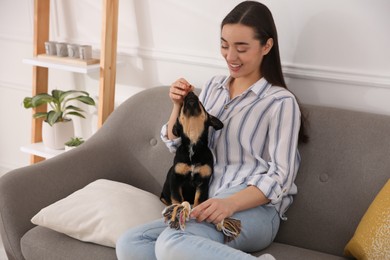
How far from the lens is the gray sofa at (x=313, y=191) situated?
5.57 ft

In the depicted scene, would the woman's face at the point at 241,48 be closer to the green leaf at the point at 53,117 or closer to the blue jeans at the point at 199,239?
the blue jeans at the point at 199,239

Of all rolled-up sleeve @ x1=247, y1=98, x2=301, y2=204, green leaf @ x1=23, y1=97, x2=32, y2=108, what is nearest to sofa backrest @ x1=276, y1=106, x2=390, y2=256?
rolled-up sleeve @ x1=247, y1=98, x2=301, y2=204

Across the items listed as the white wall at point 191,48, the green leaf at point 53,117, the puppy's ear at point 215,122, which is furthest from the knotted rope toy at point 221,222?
the green leaf at point 53,117

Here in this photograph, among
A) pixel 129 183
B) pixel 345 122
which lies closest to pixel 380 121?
pixel 345 122

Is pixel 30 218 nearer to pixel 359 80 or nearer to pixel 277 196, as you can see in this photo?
pixel 277 196

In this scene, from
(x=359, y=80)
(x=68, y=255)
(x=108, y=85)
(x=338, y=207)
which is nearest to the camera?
(x=68, y=255)

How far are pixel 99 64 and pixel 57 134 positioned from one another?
0.40m

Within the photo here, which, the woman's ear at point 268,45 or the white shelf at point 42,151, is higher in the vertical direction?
the woman's ear at point 268,45

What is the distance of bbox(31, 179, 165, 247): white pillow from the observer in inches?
65.5

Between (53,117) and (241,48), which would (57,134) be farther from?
(241,48)

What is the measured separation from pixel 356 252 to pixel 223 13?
1.11m

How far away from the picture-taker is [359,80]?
75.9 inches

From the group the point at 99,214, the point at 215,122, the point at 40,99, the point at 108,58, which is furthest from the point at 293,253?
the point at 40,99

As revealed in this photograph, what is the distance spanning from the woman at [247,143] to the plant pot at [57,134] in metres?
0.84
